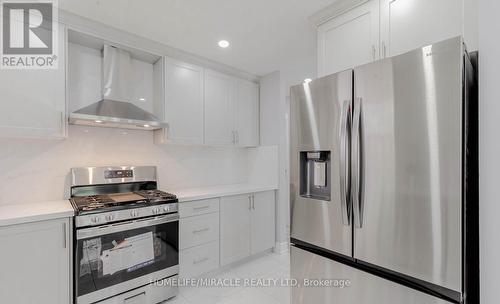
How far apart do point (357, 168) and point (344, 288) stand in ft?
2.19

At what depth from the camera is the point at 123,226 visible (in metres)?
1.89

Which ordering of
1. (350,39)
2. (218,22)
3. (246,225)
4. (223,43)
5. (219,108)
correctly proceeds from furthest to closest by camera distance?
(219,108) → (246,225) → (223,43) → (218,22) → (350,39)

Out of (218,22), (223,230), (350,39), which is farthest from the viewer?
(223,230)

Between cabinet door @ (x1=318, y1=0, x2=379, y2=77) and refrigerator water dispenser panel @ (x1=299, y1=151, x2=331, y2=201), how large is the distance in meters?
0.80

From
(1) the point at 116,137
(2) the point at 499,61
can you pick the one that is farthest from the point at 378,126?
(1) the point at 116,137

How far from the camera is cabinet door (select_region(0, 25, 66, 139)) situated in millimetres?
1724

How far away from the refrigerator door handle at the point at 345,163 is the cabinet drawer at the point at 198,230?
63.1 inches

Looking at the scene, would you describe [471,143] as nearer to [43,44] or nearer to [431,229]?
[431,229]

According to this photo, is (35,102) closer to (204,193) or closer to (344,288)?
(204,193)

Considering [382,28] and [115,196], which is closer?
[382,28]

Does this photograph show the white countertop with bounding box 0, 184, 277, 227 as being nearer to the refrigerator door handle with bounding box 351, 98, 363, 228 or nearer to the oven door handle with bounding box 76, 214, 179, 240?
the oven door handle with bounding box 76, 214, 179, 240

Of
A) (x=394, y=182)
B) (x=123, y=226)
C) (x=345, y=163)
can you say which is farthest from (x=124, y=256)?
(x=394, y=182)

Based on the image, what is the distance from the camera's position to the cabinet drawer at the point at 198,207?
2.34m

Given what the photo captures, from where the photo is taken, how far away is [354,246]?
48.8 inches
